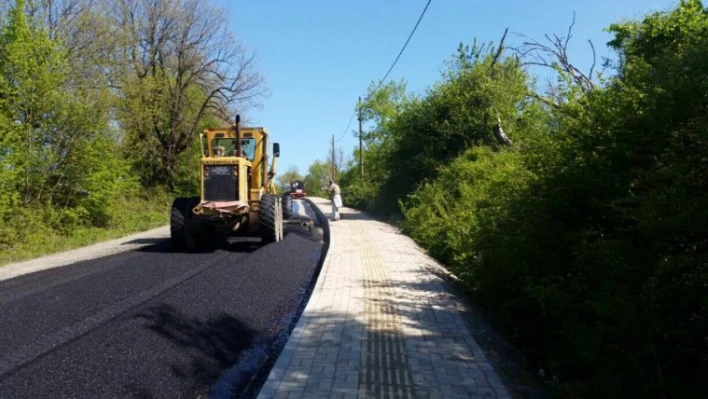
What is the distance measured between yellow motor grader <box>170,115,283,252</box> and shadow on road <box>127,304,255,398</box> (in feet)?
20.4

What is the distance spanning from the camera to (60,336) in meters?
6.15

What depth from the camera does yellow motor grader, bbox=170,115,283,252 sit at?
13461 millimetres

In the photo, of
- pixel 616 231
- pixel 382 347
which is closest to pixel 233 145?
pixel 382 347

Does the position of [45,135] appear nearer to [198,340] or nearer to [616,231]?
[198,340]

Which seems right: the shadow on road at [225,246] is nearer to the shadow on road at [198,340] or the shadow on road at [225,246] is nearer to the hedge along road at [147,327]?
the hedge along road at [147,327]

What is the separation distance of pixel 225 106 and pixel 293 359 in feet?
105

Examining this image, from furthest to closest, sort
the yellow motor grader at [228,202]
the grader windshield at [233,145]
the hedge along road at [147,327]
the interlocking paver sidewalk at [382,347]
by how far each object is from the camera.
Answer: the grader windshield at [233,145], the yellow motor grader at [228,202], the hedge along road at [147,327], the interlocking paver sidewalk at [382,347]

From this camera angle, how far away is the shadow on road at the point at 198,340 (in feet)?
17.7

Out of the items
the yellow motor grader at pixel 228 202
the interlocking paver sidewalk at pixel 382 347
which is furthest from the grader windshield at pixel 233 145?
the interlocking paver sidewalk at pixel 382 347

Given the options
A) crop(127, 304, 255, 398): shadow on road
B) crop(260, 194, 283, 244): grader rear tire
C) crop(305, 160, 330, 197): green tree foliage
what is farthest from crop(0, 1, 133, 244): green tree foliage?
crop(305, 160, 330, 197): green tree foliage

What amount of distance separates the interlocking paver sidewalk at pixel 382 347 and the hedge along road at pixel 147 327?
50cm

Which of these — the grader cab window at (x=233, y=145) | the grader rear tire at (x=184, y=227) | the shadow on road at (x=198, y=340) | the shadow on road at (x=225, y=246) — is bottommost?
the shadow on road at (x=198, y=340)

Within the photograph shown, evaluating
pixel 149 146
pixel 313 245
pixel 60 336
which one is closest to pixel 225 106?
pixel 149 146

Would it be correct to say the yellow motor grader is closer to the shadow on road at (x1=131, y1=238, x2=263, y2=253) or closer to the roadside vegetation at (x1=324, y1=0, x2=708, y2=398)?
the shadow on road at (x1=131, y1=238, x2=263, y2=253)
